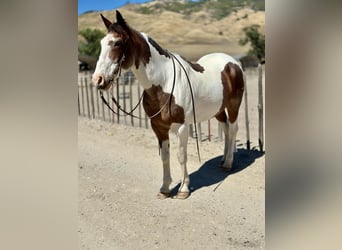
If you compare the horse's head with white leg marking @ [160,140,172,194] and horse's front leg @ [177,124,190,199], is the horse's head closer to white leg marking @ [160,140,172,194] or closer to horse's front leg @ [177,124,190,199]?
horse's front leg @ [177,124,190,199]

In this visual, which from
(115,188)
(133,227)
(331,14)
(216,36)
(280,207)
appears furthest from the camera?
(216,36)

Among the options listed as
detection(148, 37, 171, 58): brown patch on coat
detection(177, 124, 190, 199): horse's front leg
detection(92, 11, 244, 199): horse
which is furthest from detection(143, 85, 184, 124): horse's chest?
detection(148, 37, 171, 58): brown patch on coat

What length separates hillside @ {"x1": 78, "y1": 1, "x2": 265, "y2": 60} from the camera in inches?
1487

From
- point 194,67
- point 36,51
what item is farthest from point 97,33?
point 36,51

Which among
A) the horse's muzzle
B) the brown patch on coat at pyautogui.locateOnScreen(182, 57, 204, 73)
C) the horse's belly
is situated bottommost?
the horse's belly

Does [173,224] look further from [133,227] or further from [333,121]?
[333,121]

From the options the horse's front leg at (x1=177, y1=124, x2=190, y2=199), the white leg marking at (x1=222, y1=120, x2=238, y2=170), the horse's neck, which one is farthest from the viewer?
the white leg marking at (x1=222, y1=120, x2=238, y2=170)

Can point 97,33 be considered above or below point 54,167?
above

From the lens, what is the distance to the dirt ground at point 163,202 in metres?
2.40

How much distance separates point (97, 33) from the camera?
2486cm

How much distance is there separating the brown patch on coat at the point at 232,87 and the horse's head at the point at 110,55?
1.37m

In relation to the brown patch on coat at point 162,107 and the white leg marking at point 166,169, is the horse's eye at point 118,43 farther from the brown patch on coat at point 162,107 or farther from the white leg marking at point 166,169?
the white leg marking at point 166,169

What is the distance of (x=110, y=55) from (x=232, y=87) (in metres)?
1.70

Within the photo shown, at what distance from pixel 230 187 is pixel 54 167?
278 centimetres
